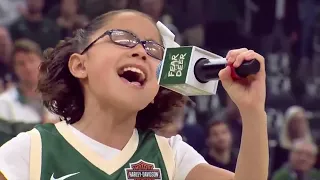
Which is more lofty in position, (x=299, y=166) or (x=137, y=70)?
(x=137, y=70)

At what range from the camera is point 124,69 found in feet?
4.86

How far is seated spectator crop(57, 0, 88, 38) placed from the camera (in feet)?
11.7

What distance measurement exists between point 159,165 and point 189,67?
0.43 metres

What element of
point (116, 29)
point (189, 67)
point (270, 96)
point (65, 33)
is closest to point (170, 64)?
point (189, 67)

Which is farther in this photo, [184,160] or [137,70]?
[184,160]

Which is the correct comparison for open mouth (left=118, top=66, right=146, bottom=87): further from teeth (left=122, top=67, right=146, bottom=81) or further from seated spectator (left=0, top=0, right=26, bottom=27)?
seated spectator (left=0, top=0, right=26, bottom=27)

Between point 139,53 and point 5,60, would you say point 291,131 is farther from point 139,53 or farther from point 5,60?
point 139,53

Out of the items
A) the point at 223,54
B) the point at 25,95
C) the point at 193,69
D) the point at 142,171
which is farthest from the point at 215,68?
the point at 223,54

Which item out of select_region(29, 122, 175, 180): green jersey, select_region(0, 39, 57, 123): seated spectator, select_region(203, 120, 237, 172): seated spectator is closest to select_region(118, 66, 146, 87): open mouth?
select_region(29, 122, 175, 180): green jersey

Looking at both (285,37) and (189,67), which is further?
(285,37)

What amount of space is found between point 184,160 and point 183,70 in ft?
1.45

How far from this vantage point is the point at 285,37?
13.1 ft

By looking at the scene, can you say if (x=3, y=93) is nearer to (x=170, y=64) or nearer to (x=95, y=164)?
(x=95, y=164)

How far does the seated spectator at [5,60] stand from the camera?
3.11m
